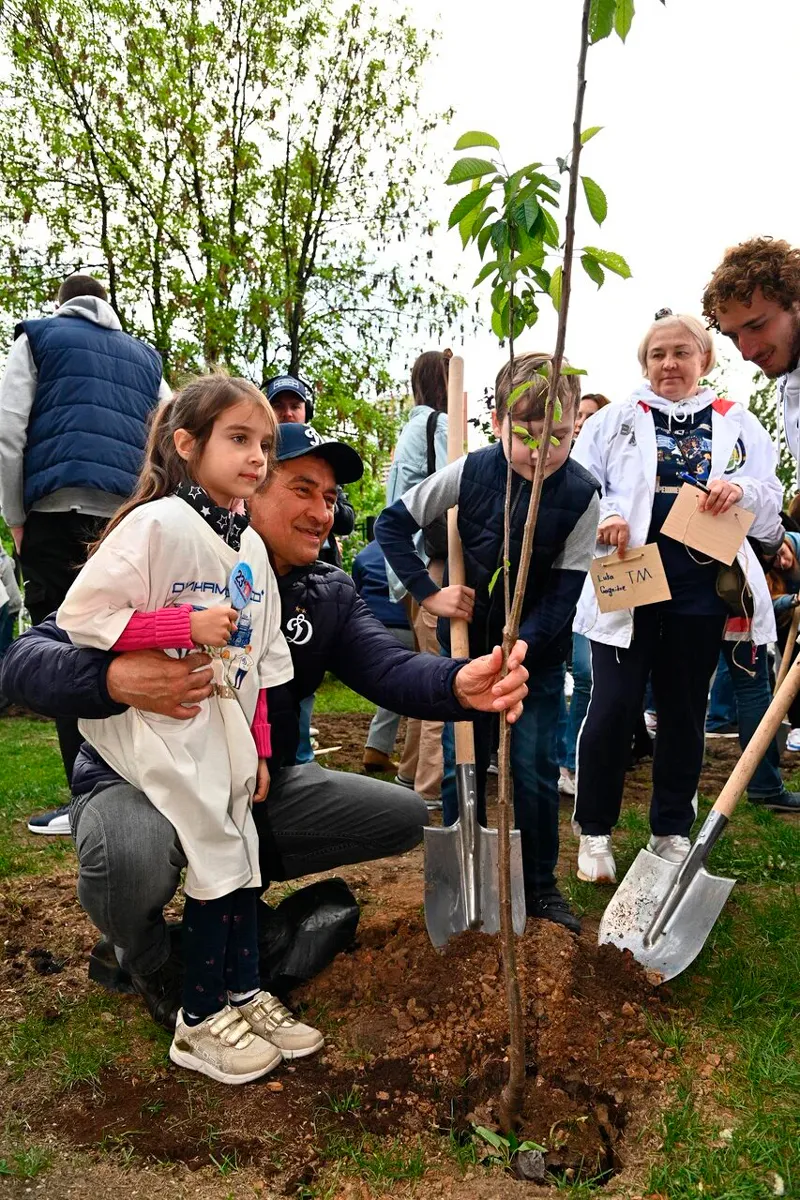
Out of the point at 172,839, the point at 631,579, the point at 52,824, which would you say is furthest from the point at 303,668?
the point at 52,824

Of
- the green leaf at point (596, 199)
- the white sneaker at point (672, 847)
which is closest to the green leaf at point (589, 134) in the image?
the green leaf at point (596, 199)

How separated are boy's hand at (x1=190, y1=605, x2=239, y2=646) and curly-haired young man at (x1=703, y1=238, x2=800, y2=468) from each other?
6.76 ft

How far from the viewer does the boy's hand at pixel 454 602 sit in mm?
2789

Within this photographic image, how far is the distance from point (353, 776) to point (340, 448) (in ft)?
3.17

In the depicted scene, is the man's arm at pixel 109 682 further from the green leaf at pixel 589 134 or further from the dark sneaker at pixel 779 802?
the dark sneaker at pixel 779 802

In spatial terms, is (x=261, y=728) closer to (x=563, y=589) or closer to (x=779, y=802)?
(x=563, y=589)

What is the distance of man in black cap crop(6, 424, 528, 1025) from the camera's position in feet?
6.61

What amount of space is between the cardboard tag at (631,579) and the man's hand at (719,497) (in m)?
0.22

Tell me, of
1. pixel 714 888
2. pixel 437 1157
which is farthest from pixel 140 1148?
pixel 714 888

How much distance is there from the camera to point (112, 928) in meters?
2.13

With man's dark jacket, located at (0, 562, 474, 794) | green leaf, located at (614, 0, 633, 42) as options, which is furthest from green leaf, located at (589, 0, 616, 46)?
man's dark jacket, located at (0, 562, 474, 794)

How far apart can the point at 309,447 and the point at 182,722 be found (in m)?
0.78

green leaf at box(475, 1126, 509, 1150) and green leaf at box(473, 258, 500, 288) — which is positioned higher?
green leaf at box(473, 258, 500, 288)

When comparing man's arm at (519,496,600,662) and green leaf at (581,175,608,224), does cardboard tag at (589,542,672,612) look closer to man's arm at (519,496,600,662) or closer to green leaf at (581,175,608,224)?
man's arm at (519,496,600,662)
